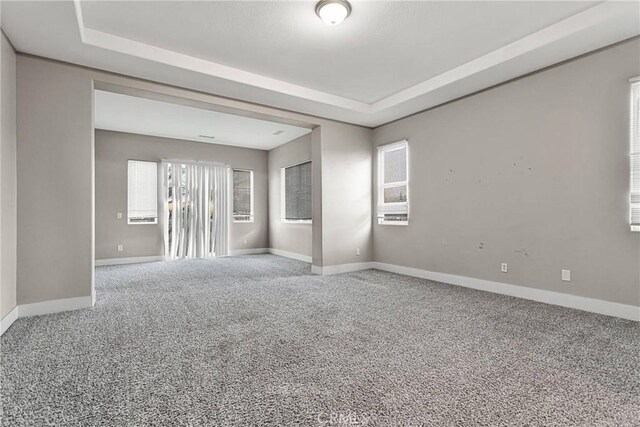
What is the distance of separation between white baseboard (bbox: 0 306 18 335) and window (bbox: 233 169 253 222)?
16.5 ft

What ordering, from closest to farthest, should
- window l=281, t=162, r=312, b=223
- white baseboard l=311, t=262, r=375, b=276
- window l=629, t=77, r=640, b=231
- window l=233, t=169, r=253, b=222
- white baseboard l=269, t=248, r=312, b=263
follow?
window l=629, t=77, r=640, b=231 → white baseboard l=311, t=262, r=375, b=276 → white baseboard l=269, t=248, r=312, b=263 → window l=281, t=162, r=312, b=223 → window l=233, t=169, r=253, b=222

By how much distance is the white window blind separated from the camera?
9.40ft

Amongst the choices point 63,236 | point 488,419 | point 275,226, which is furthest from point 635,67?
point 275,226

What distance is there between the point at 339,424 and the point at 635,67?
3.95m

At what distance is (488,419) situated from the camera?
150 cm

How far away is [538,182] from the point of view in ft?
11.6

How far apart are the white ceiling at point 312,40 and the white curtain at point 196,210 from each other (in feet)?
11.8

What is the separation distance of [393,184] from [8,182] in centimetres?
489

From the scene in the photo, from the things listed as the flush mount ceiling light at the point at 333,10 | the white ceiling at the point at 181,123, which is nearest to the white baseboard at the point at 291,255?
the white ceiling at the point at 181,123

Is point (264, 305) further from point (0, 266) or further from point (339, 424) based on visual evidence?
point (0, 266)

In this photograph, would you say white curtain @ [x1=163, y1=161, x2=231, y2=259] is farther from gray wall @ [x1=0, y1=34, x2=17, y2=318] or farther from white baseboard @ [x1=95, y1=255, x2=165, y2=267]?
gray wall @ [x1=0, y1=34, x2=17, y2=318]

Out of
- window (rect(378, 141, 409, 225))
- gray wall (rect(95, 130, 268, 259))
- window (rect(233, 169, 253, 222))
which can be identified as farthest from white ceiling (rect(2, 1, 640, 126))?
window (rect(233, 169, 253, 222))

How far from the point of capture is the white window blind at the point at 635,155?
2.87 m

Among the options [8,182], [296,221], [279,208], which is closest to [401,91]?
[296,221]
